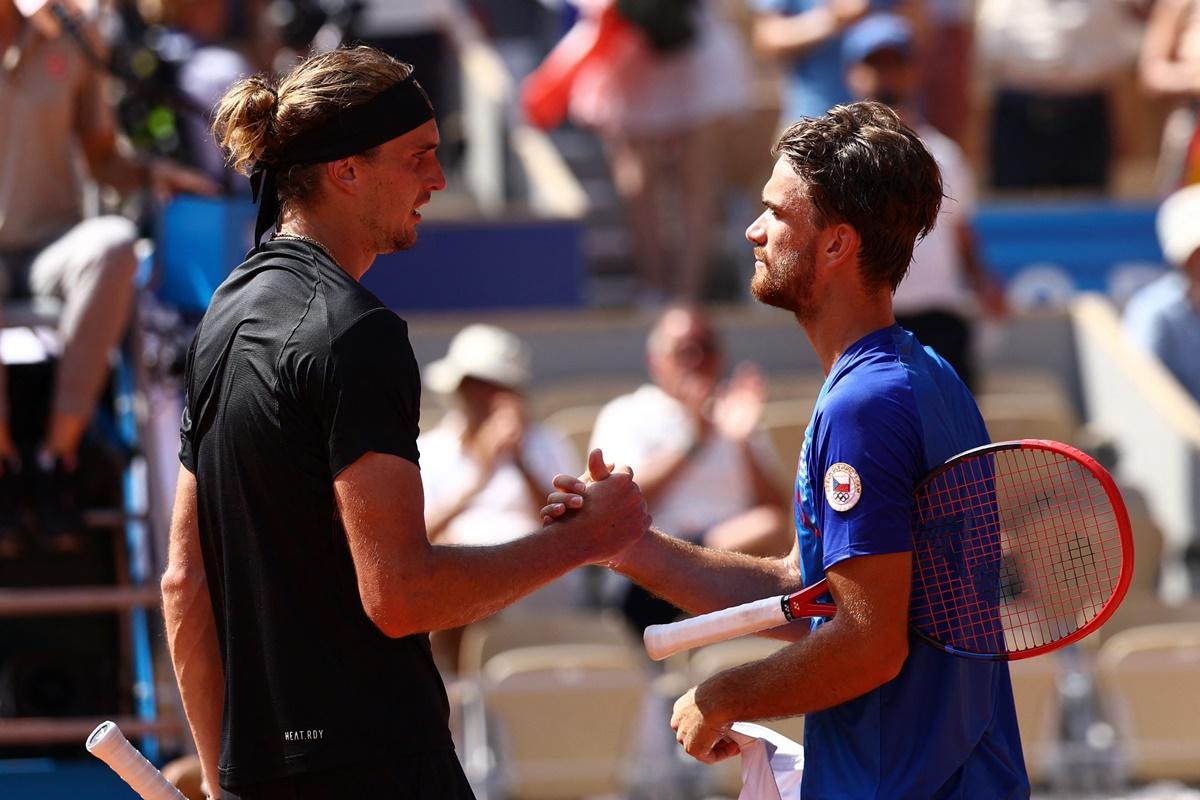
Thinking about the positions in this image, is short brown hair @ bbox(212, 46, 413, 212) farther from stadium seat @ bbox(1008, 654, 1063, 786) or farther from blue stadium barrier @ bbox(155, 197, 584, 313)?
blue stadium barrier @ bbox(155, 197, 584, 313)

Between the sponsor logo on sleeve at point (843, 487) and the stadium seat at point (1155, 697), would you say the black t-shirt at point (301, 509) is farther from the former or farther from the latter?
the stadium seat at point (1155, 697)

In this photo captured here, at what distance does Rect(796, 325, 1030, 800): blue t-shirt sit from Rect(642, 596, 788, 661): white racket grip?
0.37 ft

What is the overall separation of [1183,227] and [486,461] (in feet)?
10.1

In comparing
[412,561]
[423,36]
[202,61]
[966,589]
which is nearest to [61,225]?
[202,61]

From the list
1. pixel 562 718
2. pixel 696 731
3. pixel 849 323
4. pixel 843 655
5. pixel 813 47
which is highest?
pixel 813 47

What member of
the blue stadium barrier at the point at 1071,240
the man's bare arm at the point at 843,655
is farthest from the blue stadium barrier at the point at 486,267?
the man's bare arm at the point at 843,655

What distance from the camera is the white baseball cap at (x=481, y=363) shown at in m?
7.00

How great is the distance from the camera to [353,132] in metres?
2.89

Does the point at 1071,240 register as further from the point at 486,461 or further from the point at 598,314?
the point at 486,461

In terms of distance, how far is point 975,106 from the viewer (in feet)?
37.2

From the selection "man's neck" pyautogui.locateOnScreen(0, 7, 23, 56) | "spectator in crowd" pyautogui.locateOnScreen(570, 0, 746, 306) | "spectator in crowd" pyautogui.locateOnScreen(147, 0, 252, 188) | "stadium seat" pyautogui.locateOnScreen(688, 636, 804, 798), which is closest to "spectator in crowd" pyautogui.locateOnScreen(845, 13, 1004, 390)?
"spectator in crowd" pyautogui.locateOnScreen(570, 0, 746, 306)

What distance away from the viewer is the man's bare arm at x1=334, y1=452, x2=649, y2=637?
8.87 ft

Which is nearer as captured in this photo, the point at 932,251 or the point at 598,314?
the point at 932,251

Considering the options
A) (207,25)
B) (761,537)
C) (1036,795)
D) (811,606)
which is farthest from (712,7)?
(811,606)
